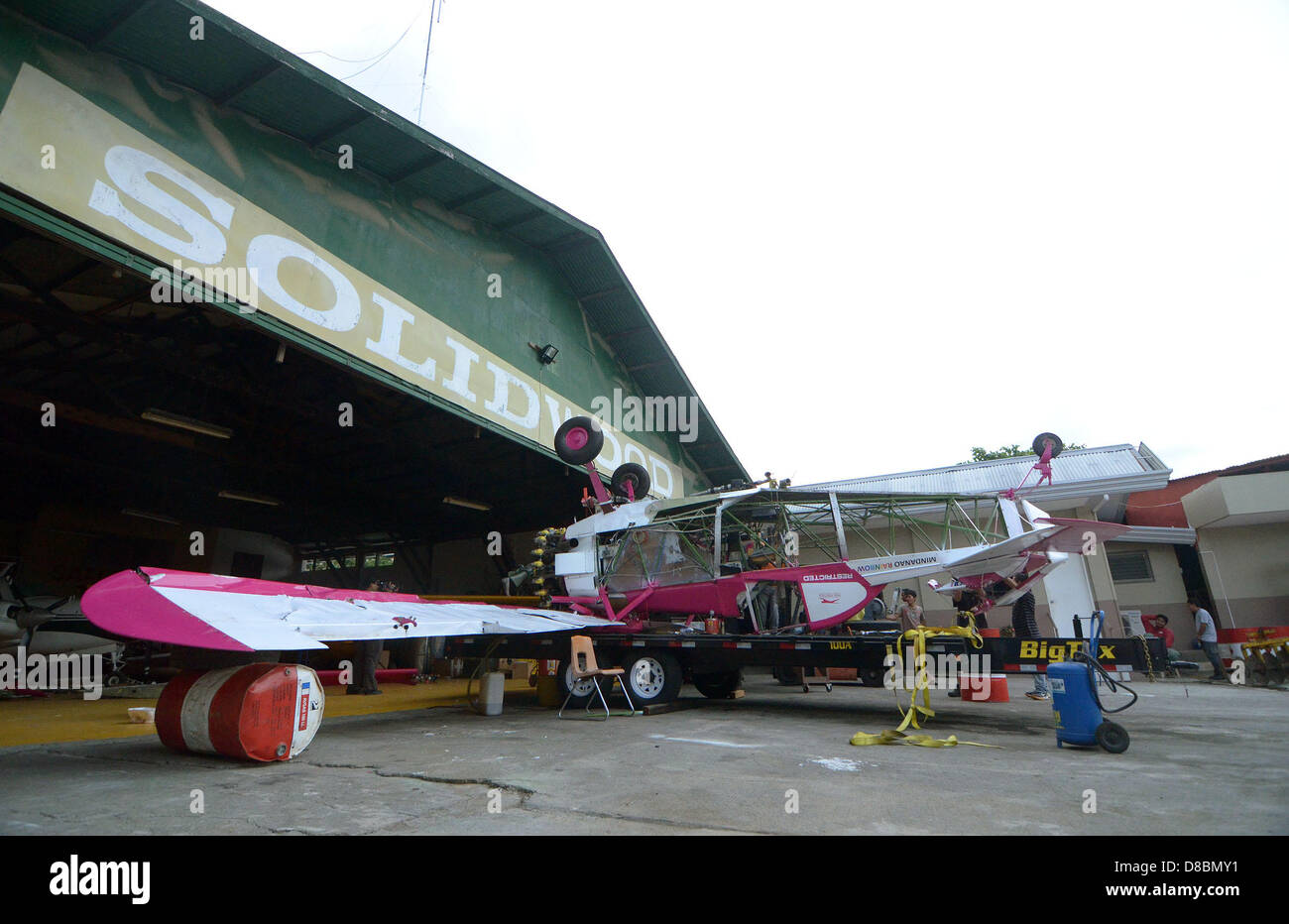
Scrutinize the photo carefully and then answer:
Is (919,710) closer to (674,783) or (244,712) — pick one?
(674,783)

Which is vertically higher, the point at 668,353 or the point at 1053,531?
the point at 668,353

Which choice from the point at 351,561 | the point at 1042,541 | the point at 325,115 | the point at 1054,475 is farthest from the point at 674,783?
the point at 351,561

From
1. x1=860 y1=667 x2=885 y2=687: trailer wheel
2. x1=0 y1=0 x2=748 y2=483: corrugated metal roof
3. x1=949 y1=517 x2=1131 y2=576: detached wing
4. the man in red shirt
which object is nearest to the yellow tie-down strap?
x1=860 y1=667 x2=885 y2=687: trailer wheel

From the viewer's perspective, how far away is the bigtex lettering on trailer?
6.61 meters

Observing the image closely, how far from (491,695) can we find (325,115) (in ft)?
30.4

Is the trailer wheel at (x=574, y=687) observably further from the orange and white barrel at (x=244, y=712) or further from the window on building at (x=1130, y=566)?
the window on building at (x=1130, y=566)

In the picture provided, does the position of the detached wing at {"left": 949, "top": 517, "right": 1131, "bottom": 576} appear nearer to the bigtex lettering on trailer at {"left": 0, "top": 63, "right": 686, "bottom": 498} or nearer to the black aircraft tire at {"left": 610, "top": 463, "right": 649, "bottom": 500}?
the black aircraft tire at {"left": 610, "top": 463, "right": 649, "bottom": 500}

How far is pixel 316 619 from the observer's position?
5.66m

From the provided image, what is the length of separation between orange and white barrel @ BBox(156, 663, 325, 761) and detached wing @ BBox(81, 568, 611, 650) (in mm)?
585

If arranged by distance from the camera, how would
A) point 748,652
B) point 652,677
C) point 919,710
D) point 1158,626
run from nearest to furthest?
1. point 919,710
2. point 748,652
3. point 652,677
4. point 1158,626

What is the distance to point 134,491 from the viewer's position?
17.7m

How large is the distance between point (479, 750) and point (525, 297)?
10.9 meters

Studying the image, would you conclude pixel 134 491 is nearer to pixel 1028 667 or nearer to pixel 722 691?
pixel 722 691
